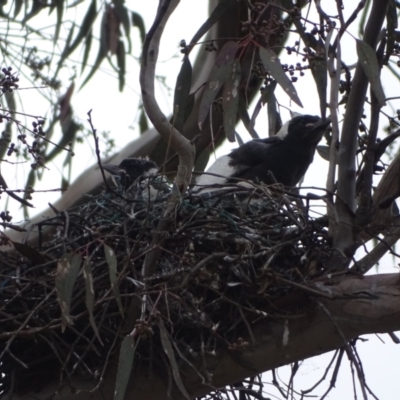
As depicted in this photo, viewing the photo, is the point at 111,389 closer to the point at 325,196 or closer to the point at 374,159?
the point at 325,196

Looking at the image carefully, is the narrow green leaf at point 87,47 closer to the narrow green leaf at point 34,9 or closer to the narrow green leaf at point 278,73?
the narrow green leaf at point 34,9

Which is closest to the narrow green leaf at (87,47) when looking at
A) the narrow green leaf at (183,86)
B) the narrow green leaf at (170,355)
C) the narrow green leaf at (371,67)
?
the narrow green leaf at (183,86)

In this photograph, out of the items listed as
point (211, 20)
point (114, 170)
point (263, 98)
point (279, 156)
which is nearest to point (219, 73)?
point (211, 20)

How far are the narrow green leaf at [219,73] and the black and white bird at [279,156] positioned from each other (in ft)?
2.47

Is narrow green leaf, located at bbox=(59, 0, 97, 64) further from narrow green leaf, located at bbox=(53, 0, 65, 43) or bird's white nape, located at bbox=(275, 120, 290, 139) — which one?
bird's white nape, located at bbox=(275, 120, 290, 139)

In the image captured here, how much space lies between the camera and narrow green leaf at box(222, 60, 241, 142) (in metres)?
2.21

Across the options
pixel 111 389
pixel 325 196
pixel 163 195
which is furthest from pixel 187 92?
pixel 111 389

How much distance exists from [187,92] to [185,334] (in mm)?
683

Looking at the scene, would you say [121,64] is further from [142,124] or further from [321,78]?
[321,78]

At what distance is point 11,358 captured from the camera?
2.17m

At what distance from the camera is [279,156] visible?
3131mm

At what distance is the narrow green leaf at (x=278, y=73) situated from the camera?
80.4 inches

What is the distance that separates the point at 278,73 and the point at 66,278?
2.36 feet

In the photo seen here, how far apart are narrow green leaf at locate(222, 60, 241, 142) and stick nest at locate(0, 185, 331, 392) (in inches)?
6.7
